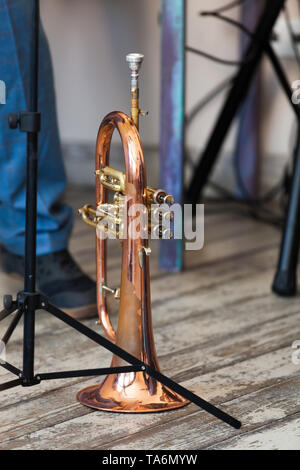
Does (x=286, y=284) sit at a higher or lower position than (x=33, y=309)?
lower

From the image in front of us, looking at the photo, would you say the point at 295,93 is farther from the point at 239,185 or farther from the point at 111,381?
the point at 111,381

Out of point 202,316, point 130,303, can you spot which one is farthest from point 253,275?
point 130,303

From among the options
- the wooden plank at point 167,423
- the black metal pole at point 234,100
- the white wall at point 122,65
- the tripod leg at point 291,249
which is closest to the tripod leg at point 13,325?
the wooden plank at point 167,423

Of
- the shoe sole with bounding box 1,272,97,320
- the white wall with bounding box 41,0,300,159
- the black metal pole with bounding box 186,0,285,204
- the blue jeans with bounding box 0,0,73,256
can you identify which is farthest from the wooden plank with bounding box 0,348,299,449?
the white wall with bounding box 41,0,300,159

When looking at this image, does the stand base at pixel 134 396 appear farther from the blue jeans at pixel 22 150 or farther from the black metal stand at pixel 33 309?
the blue jeans at pixel 22 150

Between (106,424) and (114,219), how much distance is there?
0.25 m

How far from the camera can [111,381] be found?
945mm

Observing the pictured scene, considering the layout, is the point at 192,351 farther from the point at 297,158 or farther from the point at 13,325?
the point at 297,158

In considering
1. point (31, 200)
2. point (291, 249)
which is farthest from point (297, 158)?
point (31, 200)

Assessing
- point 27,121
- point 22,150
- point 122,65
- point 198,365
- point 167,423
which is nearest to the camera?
point 27,121

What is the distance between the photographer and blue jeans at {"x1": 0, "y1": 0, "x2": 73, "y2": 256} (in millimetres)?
1198

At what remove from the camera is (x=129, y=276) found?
3.02 ft

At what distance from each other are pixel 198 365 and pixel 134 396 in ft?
0.64

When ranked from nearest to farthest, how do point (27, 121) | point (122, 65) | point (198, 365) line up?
point (27, 121) → point (198, 365) → point (122, 65)
